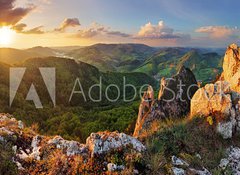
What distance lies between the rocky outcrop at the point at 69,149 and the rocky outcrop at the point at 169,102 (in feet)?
38.4

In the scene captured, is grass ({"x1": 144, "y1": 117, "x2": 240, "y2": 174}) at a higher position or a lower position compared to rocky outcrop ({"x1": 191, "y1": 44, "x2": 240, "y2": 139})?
lower

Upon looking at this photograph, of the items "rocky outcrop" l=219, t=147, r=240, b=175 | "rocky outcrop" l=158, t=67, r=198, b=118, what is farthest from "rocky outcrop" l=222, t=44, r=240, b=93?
"rocky outcrop" l=219, t=147, r=240, b=175

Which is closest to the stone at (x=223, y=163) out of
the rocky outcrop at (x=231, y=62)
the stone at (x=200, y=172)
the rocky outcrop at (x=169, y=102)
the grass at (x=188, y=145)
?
the grass at (x=188, y=145)

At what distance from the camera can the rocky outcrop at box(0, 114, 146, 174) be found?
10.6 metres

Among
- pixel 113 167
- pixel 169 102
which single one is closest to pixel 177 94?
pixel 169 102

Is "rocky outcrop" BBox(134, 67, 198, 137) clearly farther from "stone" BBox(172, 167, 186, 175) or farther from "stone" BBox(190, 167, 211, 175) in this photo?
"stone" BBox(172, 167, 186, 175)

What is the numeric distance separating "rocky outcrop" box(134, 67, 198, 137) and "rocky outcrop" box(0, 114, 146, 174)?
11.7 meters

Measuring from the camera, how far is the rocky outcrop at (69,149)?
10586mm

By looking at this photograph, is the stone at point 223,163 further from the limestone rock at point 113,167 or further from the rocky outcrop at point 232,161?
the limestone rock at point 113,167

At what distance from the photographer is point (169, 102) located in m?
26.0

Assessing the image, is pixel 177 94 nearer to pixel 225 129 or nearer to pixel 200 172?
pixel 225 129

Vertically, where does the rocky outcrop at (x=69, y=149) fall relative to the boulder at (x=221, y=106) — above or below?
below

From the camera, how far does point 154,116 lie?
25.5 metres

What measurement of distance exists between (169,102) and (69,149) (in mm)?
16352
